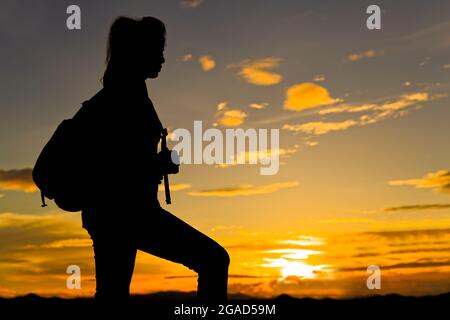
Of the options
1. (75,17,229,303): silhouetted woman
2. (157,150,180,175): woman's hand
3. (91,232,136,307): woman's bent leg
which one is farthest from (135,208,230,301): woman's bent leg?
(157,150,180,175): woman's hand

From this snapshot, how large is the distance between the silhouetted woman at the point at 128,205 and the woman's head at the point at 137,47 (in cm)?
15

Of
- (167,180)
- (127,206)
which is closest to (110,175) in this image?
(127,206)

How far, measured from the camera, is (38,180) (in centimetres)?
505

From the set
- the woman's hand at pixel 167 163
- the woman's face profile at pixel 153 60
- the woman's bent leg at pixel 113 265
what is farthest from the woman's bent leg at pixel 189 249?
the woman's face profile at pixel 153 60

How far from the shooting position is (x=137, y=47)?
17.2 feet

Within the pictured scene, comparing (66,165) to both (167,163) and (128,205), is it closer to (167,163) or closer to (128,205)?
(128,205)

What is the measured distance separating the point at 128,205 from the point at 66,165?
59 cm

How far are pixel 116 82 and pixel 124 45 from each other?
33 centimetres

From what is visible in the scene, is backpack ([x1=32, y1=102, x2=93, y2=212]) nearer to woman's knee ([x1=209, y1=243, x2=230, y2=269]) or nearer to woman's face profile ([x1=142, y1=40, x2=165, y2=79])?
woman's face profile ([x1=142, y1=40, x2=165, y2=79])
